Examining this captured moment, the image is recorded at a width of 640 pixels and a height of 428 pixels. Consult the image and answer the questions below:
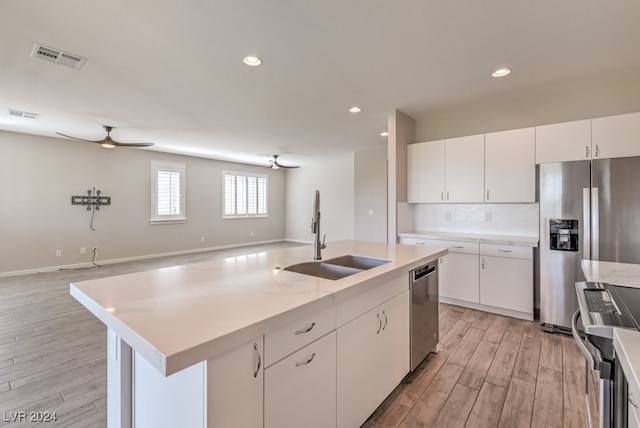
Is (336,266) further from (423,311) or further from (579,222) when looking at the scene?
(579,222)

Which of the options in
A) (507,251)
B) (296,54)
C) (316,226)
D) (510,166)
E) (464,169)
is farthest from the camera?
(464,169)

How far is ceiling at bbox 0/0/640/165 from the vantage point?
6.65ft

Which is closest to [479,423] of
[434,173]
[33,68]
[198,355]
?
[198,355]

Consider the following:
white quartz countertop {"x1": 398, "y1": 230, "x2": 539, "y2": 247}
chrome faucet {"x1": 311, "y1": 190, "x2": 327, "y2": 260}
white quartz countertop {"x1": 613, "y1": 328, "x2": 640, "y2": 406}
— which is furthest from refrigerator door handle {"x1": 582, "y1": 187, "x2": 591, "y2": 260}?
chrome faucet {"x1": 311, "y1": 190, "x2": 327, "y2": 260}

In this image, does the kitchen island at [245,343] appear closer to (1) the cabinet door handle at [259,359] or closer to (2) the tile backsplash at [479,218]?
(1) the cabinet door handle at [259,359]

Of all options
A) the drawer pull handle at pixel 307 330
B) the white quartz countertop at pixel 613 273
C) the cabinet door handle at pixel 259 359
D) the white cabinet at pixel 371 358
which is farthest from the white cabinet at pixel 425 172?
the cabinet door handle at pixel 259 359

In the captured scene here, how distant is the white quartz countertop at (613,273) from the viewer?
4.95 ft

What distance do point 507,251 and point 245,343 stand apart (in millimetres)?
3322

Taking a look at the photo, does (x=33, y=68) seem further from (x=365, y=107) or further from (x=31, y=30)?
(x=365, y=107)

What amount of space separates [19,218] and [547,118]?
8.39m

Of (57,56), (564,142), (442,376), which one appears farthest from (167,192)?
(564,142)

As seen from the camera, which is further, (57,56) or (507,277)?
(507,277)

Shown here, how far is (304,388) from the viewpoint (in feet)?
3.92

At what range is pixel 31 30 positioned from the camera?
7.31ft
